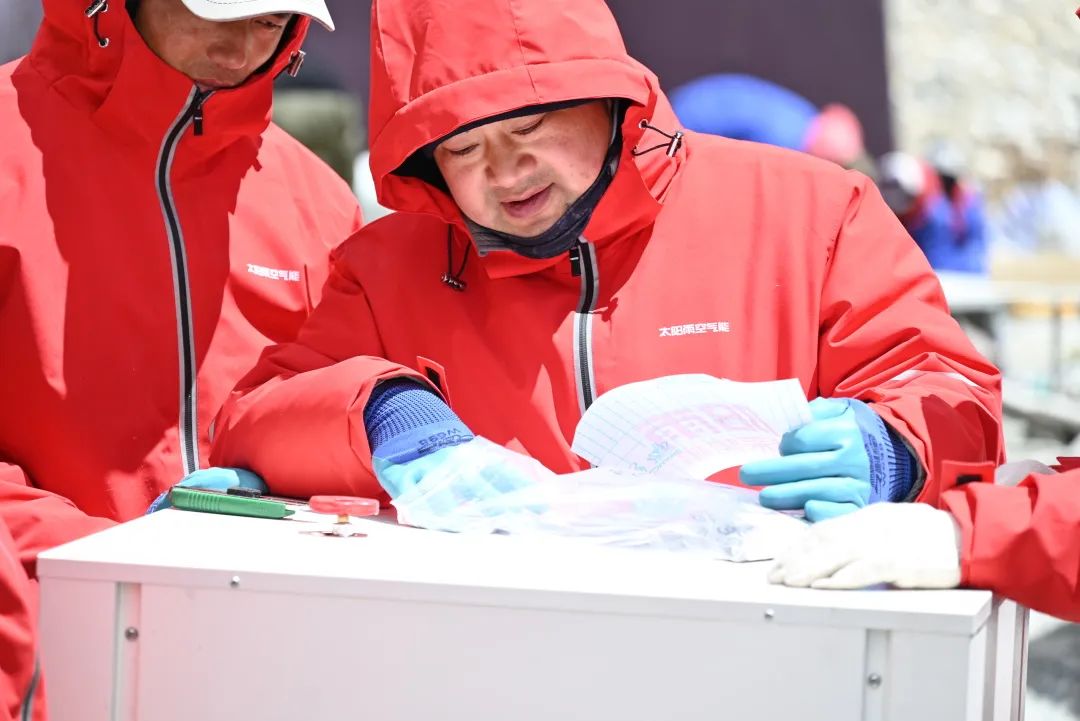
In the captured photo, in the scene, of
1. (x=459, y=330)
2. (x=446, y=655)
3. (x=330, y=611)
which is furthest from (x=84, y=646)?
(x=459, y=330)

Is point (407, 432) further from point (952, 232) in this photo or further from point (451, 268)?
point (952, 232)

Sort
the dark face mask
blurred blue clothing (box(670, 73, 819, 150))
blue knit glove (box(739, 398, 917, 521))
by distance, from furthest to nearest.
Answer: blurred blue clothing (box(670, 73, 819, 150)) < the dark face mask < blue knit glove (box(739, 398, 917, 521))

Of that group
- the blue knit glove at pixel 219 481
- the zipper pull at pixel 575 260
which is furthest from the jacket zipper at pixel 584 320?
the blue knit glove at pixel 219 481

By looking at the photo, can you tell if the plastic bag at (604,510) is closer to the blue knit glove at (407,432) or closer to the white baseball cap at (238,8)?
the blue knit glove at (407,432)

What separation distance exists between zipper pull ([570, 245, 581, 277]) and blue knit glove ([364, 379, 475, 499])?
257 millimetres

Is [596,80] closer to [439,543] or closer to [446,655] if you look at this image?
[439,543]

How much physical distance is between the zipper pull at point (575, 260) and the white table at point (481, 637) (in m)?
0.50

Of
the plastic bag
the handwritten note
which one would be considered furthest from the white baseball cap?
the handwritten note

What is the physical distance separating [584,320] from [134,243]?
2.43 ft

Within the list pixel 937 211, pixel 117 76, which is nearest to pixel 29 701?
pixel 117 76

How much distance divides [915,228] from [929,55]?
315 centimetres

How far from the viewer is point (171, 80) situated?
6.82 feet

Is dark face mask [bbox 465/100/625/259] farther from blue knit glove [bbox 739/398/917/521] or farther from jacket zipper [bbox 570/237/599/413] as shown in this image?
blue knit glove [bbox 739/398/917/521]

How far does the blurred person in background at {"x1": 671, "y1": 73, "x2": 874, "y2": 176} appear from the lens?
603 cm
